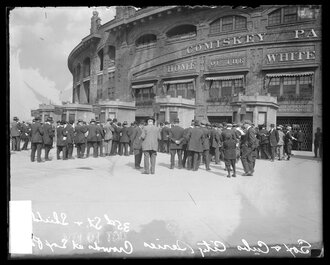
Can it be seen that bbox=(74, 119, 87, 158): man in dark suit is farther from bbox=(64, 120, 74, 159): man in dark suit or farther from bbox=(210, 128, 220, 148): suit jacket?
bbox=(210, 128, 220, 148): suit jacket

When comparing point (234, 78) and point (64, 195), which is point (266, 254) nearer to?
point (64, 195)

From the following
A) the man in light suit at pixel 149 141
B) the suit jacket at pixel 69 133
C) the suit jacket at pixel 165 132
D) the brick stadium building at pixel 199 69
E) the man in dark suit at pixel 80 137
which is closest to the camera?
the man in light suit at pixel 149 141

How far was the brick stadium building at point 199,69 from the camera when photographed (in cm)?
1138

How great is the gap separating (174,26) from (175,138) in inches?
276

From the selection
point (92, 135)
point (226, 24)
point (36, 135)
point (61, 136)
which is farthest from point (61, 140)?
point (226, 24)

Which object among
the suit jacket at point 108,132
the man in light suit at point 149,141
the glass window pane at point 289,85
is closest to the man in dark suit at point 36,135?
the suit jacket at point 108,132

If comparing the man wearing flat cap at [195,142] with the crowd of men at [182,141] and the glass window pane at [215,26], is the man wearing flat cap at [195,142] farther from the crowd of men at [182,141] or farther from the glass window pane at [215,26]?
the glass window pane at [215,26]

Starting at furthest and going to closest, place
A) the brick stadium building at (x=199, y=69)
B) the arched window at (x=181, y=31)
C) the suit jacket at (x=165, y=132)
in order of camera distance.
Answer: the arched window at (x=181, y=31) → the suit jacket at (x=165, y=132) → the brick stadium building at (x=199, y=69)

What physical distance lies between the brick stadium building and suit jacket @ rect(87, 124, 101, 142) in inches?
58.4

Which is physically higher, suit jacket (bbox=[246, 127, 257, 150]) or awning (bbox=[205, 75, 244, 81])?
awning (bbox=[205, 75, 244, 81])

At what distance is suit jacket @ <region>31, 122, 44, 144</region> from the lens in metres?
10.4

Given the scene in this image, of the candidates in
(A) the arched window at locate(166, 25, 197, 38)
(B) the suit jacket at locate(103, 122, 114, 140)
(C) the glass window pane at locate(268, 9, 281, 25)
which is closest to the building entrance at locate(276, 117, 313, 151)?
(C) the glass window pane at locate(268, 9, 281, 25)

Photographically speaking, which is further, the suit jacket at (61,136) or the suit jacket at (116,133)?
the suit jacket at (116,133)

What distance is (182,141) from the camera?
1006 cm
